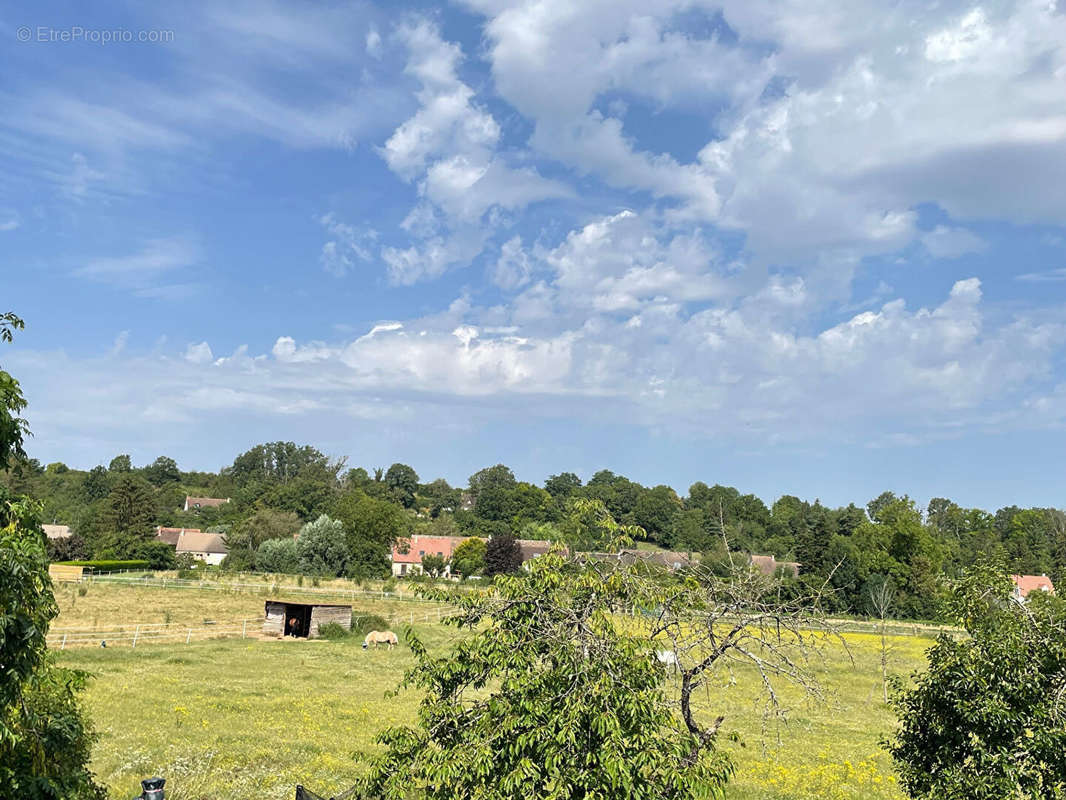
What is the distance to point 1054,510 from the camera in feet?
415

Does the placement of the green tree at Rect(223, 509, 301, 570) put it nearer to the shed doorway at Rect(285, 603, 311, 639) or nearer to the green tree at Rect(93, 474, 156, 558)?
the green tree at Rect(93, 474, 156, 558)

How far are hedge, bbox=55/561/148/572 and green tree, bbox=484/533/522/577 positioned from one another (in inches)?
1354

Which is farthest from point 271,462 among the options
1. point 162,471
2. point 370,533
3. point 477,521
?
point 370,533

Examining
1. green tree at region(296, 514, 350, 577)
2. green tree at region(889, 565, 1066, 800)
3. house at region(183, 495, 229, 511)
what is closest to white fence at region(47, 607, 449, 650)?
green tree at region(296, 514, 350, 577)

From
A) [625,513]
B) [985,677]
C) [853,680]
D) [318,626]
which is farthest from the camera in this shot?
[625,513]

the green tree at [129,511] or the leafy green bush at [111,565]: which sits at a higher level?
the green tree at [129,511]

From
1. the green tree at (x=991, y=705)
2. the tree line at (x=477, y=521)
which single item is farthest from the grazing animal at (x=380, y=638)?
the green tree at (x=991, y=705)

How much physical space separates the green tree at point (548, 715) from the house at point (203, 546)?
98233mm

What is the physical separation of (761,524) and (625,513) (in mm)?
25779

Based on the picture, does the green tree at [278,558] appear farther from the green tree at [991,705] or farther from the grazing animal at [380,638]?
the green tree at [991,705]

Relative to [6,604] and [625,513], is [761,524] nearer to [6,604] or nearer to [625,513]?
[625,513]

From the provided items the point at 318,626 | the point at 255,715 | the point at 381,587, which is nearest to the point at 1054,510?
the point at 381,587

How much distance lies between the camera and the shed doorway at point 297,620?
4478cm

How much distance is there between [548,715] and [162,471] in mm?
178542
